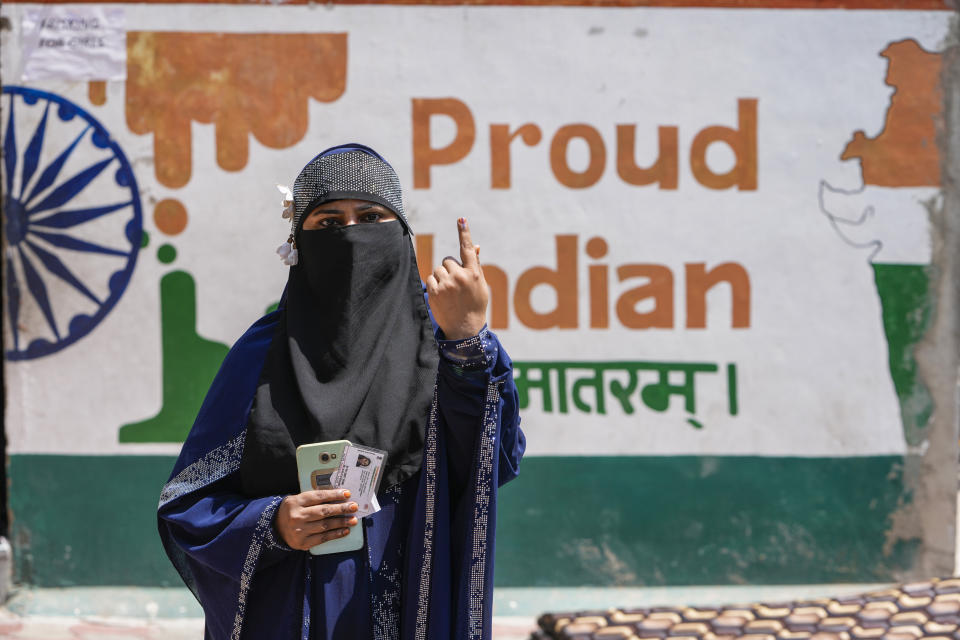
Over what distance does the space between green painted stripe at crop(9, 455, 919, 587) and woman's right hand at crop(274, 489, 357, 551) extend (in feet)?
Answer: 7.75

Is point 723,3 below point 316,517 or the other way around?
the other way around

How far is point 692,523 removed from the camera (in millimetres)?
3994

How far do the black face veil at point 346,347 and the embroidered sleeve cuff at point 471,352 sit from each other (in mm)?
177

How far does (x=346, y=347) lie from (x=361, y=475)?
252 millimetres

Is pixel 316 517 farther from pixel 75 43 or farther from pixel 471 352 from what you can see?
pixel 75 43

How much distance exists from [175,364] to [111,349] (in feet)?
0.87

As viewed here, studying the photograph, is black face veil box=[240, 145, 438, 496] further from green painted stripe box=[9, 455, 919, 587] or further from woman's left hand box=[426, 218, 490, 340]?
green painted stripe box=[9, 455, 919, 587]

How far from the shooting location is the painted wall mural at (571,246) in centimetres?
386

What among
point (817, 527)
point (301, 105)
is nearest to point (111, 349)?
point (301, 105)

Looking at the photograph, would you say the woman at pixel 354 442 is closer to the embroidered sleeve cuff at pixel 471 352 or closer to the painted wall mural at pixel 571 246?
the embroidered sleeve cuff at pixel 471 352

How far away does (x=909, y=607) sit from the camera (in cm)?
262

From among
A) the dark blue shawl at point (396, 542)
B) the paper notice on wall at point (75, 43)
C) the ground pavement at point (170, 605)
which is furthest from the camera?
the paper notice on wall at point (75, 43)

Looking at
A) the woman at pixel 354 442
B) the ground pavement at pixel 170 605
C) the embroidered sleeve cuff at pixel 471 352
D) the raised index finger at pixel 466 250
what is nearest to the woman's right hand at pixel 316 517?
the woman at pixel 354 442

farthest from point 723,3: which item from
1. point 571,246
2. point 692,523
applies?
point 692,523
